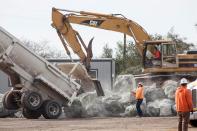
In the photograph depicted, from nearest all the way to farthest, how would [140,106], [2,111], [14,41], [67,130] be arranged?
[67,130] → [14,41] → [140,106] → [2,111]

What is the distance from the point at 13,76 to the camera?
3119 cm

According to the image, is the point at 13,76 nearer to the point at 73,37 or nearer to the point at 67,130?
the point at 73,37

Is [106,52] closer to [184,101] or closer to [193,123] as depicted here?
[193,123]

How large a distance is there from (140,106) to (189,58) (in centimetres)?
586

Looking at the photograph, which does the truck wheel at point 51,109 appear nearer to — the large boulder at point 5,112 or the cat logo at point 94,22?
the large boulder at point 5,112

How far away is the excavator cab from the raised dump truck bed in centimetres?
640

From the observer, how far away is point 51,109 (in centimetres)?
3061

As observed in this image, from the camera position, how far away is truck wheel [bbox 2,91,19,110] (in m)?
32.2

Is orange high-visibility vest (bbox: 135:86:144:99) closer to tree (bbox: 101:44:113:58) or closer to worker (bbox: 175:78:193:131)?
worker (bbox: 175:78:193:131)

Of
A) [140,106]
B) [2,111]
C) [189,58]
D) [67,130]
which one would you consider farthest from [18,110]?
[67,130]

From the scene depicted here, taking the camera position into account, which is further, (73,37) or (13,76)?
(73,37)

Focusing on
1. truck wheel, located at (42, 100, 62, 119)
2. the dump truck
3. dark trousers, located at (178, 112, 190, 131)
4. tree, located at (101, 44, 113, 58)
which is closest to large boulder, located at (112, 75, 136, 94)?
the dump truck

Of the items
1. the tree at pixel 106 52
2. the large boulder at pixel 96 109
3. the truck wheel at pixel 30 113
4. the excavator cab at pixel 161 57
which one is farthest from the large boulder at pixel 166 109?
the tree at pixel 106 52

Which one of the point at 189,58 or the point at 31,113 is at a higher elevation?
the point at 189,58
